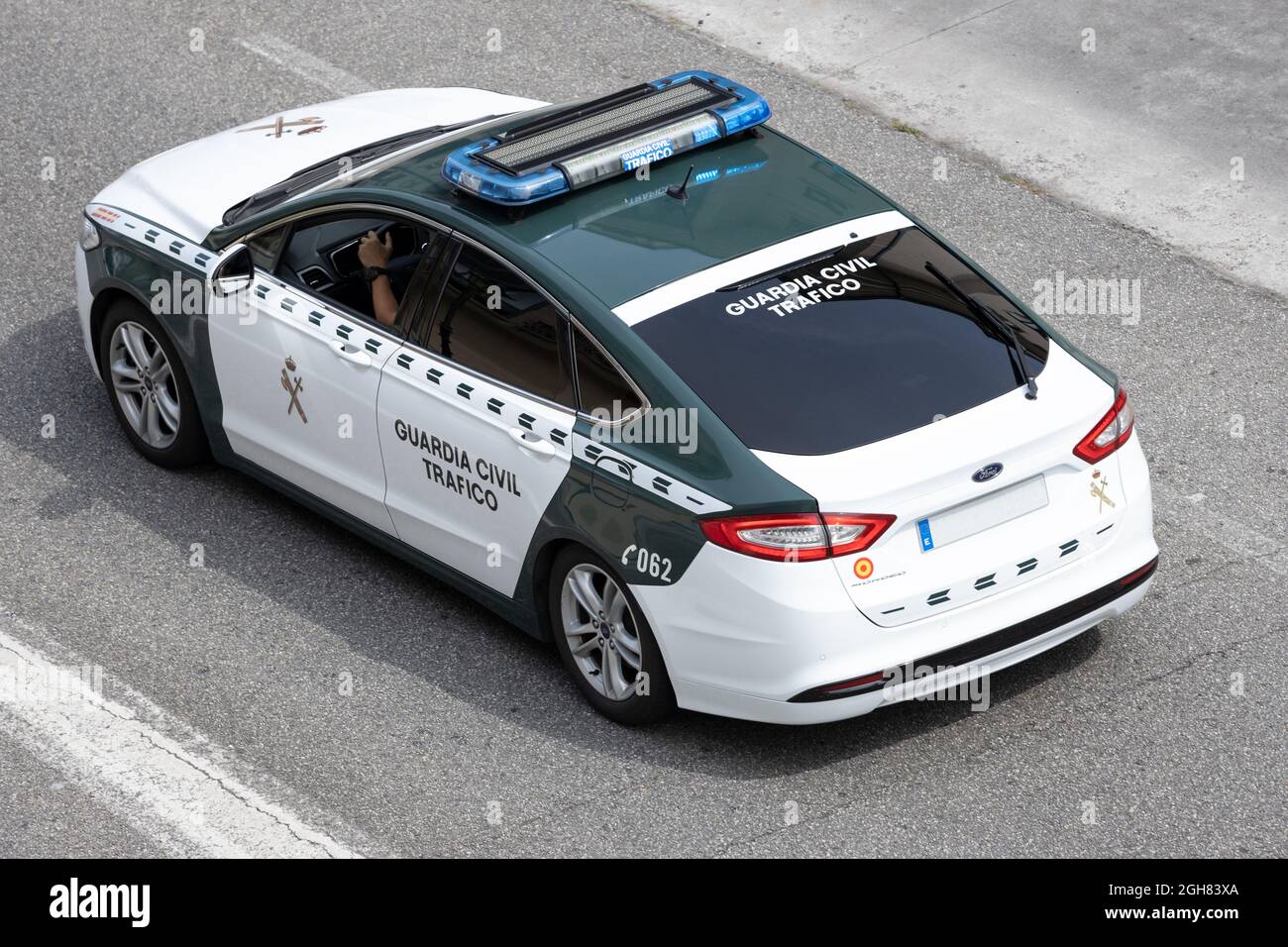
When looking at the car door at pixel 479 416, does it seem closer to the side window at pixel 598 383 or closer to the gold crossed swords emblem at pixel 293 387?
the side window at pixel 598 383

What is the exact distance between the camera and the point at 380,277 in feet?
22.4

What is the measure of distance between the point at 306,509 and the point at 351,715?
5.03ft

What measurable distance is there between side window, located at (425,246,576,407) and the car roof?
137 mm

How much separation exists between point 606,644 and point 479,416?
0.91 metres

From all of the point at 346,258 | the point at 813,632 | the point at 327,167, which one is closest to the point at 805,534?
the point at 813,632

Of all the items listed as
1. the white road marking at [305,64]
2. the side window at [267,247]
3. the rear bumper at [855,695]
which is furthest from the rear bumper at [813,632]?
the white road marking at [305,64]

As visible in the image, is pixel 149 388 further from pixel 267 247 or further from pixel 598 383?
pixel 598 383

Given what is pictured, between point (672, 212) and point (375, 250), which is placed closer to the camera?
point (672, 212)

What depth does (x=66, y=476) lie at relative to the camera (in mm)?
7828

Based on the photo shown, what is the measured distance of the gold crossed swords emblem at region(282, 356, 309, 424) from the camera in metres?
6.91

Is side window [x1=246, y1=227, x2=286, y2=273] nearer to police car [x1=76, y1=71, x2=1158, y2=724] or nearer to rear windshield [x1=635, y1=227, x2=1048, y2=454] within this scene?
police car [x1=76, y1=71, x2=1158, y2=724]

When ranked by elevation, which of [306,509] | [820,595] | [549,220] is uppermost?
[549,220]
